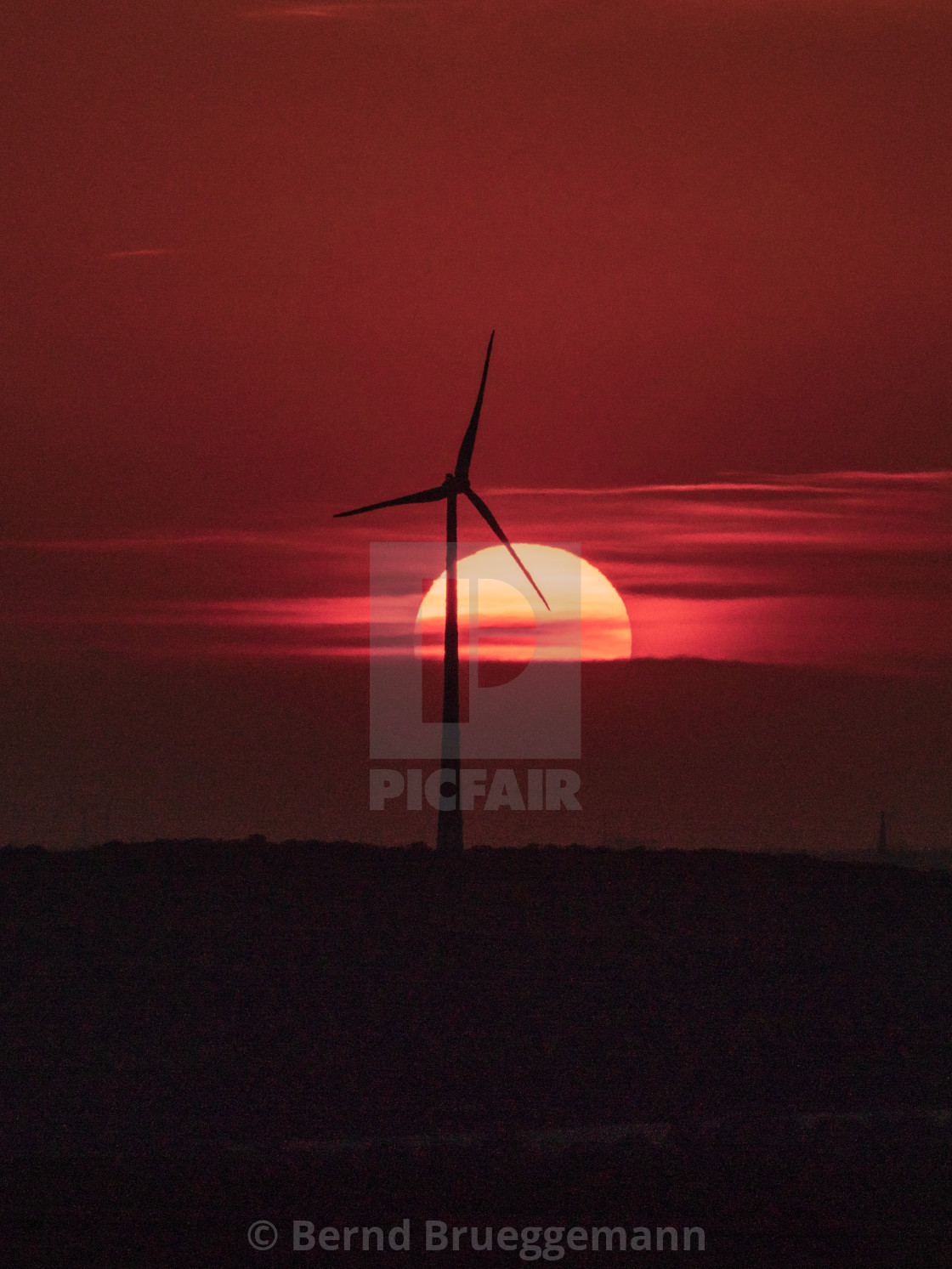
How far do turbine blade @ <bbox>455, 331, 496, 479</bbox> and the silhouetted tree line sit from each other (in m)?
10.3

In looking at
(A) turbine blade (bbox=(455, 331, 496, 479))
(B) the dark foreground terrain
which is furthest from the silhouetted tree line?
(A) turbine blade (bbox=(455, 331, 496, 479))

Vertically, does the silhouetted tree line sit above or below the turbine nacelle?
below

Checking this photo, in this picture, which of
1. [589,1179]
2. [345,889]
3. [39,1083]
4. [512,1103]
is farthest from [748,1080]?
[345,889]

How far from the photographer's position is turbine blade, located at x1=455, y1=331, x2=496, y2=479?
40.5 meters

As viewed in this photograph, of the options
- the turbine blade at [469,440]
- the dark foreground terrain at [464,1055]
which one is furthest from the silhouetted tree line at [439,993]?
the turbine blade at [469,440]

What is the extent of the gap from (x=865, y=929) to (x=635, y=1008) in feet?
25.6

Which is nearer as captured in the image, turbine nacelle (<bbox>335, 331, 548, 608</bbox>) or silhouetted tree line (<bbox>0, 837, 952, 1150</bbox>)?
silhouetted tree line (<bbox>0, 837, 952, 1150</bbox>)

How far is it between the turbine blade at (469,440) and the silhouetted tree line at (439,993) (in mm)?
10300

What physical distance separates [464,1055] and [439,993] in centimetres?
285

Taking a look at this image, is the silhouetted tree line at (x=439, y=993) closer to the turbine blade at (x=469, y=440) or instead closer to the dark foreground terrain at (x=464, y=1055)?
the dark foreground terrain at (x=464, y=1055)

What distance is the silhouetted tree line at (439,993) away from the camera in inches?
811

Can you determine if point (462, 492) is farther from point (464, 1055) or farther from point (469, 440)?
point (464, 1055)

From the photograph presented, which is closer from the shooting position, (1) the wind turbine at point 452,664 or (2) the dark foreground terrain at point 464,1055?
(2) the dark foreground terrain at point 464,1055

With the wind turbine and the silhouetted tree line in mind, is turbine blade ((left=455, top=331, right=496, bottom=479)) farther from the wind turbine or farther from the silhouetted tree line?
the silhouetted tree line
